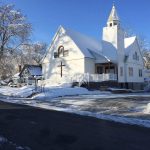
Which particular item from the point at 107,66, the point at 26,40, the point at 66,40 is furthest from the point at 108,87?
the point at 26,40

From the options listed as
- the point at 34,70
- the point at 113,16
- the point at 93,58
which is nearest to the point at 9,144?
the point at 93,58

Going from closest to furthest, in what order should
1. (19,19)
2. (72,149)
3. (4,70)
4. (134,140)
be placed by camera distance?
(72,149) → (134,140) → (19,19) → (4,70)

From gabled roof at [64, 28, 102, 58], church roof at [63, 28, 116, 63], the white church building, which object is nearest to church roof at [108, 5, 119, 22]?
the white church building

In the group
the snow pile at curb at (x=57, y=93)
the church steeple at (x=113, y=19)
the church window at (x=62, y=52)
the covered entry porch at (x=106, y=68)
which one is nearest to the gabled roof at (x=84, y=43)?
the covered entry porch at (x=106, y=68)

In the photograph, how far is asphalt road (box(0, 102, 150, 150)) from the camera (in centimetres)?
776

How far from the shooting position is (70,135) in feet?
30.1

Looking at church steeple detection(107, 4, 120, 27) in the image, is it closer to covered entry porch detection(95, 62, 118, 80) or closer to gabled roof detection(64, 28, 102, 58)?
gabled roof detection(64, 28, 102, 58)

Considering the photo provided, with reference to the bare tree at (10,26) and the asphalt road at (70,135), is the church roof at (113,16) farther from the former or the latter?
the asphalt road at (70,135)

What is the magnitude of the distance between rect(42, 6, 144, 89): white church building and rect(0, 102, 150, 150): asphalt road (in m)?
25.6

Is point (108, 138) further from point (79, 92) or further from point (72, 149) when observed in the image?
point (79, 92)

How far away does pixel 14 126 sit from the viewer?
1093 centimetres

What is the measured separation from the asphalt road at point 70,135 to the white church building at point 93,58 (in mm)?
25563

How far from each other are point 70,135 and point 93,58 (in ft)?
103

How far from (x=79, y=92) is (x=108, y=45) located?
13.8 metres
